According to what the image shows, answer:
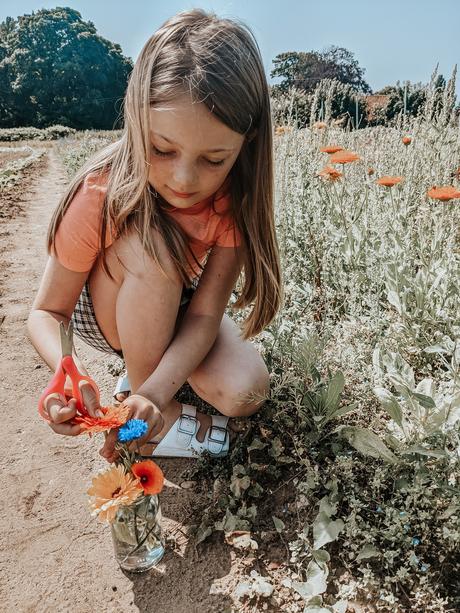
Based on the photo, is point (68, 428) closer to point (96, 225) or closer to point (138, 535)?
point (138, 535)

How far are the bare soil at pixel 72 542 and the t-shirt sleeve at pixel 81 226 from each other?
77cm

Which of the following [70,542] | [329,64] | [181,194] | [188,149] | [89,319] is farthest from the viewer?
[329,64]

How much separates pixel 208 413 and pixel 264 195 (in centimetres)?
94

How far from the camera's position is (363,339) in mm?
2131

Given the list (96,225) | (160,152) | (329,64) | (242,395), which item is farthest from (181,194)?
(329,64)

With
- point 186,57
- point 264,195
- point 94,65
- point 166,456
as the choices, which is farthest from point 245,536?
point 94,65

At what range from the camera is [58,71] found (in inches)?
1610

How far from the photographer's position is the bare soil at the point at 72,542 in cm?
137

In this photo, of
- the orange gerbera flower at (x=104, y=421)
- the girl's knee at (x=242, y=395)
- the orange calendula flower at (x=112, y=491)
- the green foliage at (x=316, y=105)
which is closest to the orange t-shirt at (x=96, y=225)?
the girl's knee at (x=242, y=395)

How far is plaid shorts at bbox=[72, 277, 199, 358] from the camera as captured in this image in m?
1.91

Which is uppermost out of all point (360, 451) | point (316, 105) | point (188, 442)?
point (316, 105)

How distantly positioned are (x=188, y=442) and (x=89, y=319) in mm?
613

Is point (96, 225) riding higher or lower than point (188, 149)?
lower

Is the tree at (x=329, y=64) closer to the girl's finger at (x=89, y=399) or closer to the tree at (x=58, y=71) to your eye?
the tree at (x=58, y=71)
